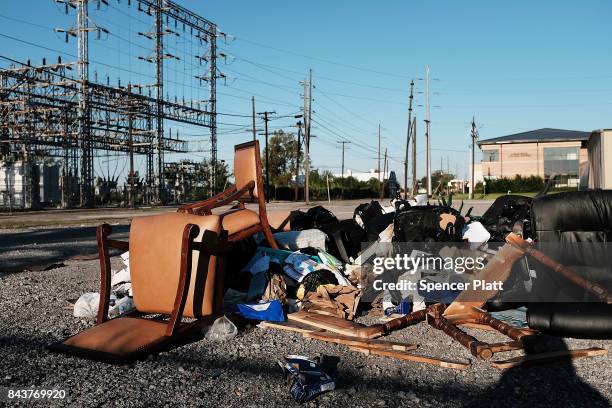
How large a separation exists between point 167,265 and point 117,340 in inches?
28.2

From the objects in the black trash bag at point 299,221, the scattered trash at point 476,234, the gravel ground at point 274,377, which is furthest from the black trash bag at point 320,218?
the gravel ground at point 274,377

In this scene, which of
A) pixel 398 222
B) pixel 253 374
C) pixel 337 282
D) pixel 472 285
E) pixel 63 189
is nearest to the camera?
pixel 253 374

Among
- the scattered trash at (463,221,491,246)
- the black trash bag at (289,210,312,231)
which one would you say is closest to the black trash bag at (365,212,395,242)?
the black trash bag at (289,210,312,231)

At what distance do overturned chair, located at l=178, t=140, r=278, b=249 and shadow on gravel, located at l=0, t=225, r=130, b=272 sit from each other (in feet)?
13.2

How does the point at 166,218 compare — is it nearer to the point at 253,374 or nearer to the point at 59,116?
the point at 253,374

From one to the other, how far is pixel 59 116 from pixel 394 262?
126 feet

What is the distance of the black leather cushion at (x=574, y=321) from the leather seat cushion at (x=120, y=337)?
2.88 metres

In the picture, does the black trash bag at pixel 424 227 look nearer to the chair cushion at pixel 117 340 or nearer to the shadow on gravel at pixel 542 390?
the shadow on gravel at pixel 542 390

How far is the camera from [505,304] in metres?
5.44

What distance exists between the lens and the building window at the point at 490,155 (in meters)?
88.5

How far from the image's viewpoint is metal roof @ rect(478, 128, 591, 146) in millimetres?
84963

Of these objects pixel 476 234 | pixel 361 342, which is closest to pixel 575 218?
pixel 476 234

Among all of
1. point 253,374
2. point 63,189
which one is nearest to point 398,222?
point 253,374

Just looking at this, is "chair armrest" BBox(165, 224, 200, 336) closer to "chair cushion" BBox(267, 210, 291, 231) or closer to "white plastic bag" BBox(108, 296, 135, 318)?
"white plastic bag" BBox(108, 296, 135, 318)
